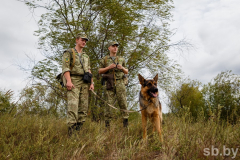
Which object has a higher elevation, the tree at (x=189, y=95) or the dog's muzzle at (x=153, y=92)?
the tree at (x=189, y=95)

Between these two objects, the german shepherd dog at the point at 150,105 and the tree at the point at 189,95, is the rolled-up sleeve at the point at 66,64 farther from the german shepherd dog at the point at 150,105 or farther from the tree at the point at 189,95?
the tree at the point at 189,95

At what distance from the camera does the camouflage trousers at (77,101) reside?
3932 millimetres

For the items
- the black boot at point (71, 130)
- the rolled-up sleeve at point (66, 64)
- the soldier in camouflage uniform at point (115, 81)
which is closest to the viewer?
the black boot at point (71, 130)

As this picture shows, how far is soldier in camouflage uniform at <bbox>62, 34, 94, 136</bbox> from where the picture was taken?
3932 mm

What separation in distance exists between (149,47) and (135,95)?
7.61ft

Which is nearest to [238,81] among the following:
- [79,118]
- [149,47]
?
[149,47]

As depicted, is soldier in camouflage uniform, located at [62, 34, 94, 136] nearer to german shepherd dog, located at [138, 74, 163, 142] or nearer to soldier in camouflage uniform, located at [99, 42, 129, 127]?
soldier in camouflage uniform, located at [99, 42, 129, 127]

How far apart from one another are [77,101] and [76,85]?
0.36 metres

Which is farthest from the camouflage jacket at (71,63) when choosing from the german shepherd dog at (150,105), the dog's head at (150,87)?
the german shepherd dog at (150,105)

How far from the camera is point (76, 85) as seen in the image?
13.5 ft

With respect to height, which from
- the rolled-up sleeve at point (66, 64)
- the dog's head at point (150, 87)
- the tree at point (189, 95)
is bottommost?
the dog's head at point (150, 87)

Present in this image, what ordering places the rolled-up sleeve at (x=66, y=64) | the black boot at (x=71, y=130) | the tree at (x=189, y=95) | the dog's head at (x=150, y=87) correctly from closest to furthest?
the black boot at (x=71, y=130), the rolled-up sleeve at (x=66, y=64), the dog's head at (x=150, y=87), the tree at (x=189, y=95)

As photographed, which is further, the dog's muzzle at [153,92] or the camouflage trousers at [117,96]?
the camouflage trousers at [117,96]


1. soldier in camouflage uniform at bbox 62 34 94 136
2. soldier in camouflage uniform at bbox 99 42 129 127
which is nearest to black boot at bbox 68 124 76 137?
soldier in camouflage uniform at bbox 62 34 94 136
